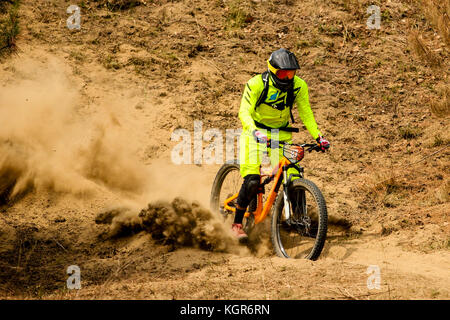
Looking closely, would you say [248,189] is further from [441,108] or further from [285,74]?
[441,108]

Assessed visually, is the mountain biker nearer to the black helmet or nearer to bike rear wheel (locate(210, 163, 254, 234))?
the black helmet

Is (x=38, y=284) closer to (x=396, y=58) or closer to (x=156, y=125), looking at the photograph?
(x=156, y=125)

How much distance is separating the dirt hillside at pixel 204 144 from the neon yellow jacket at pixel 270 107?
1567 millimetres

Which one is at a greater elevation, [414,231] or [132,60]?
[132,60]

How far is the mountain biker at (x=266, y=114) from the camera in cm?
616

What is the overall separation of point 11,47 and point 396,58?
8.60 m

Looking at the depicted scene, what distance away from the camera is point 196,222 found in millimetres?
6715

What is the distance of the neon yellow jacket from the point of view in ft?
20.5

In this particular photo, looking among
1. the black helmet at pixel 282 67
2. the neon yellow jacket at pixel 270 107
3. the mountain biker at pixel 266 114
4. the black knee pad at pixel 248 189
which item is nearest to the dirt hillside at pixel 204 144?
the black knee pad at pixel 248 189

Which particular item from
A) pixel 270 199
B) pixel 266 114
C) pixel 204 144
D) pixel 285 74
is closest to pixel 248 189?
pixel 270 199

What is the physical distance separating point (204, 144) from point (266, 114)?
3653 millimetres

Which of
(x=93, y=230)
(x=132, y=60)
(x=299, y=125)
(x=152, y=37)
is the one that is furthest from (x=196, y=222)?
(x=152, y=37)

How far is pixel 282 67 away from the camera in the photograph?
593cm

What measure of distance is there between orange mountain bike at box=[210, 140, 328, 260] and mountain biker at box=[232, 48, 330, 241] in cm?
13
